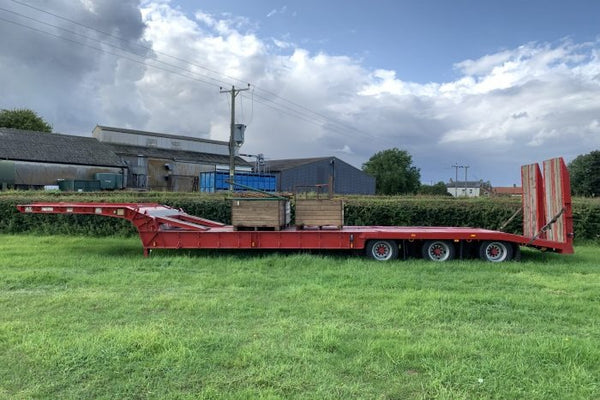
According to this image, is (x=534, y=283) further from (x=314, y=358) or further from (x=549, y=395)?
(x=314, y=358)

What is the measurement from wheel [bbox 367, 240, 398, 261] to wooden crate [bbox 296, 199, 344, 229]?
0.92 m

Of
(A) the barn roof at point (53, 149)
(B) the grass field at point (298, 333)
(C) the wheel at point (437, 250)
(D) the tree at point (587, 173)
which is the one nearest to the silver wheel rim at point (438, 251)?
(C) the wheel at point (437, 250)

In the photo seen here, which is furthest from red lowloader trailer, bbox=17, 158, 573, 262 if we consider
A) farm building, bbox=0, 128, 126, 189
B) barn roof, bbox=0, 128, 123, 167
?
barn roof, bbox=0, 128, 123, 167

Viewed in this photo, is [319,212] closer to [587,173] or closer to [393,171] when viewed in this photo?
[587,173]

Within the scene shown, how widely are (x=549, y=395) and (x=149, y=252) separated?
917 centimetres

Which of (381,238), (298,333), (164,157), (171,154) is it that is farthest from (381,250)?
(171,154)

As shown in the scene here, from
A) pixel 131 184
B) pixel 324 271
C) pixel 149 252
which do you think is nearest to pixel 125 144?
pixel 131 184

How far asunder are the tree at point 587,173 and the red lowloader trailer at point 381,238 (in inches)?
2264

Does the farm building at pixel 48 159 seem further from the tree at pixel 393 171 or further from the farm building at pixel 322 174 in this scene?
the tree at pixel 393 171

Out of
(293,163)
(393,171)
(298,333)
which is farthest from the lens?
(393,171)

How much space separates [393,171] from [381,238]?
86.5 metres

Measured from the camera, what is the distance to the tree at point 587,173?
60250mm

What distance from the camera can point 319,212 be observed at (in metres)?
10.6

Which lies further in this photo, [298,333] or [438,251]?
[438,251]
